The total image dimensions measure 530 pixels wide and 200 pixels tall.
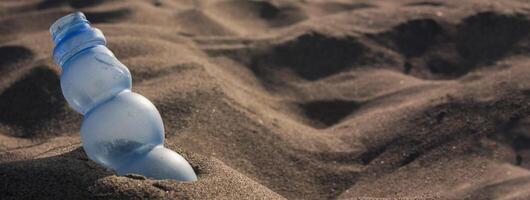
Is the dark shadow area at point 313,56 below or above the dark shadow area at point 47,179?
below

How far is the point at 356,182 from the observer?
2197 millimetres

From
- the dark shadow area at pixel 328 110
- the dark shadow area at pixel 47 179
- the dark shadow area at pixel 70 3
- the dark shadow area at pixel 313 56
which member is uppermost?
the dark shadow area at pixel 47 179

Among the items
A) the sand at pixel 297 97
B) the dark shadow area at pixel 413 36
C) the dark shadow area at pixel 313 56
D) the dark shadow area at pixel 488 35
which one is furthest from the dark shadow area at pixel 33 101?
the dark shadow area at pixel 488 35

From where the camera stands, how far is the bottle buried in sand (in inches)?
61.1

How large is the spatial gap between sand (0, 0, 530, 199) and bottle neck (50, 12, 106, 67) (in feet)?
0.86

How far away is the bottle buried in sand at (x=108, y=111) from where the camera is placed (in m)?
1.55

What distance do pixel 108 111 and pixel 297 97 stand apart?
1.37 meters

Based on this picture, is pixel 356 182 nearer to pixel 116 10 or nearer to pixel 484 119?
pixel 484 119

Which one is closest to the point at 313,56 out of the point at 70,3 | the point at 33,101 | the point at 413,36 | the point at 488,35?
the point at 413,36

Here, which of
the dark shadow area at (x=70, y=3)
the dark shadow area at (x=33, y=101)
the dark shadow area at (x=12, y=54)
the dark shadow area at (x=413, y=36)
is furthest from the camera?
the dark shadow area at (x=70, y=3)

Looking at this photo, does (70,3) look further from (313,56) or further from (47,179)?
(47,179)

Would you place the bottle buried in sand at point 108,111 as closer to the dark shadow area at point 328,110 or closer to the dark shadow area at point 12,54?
the dark shadow area at point 328,110

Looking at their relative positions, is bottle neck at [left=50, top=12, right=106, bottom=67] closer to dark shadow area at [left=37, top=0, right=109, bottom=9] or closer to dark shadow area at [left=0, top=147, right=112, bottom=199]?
dark shadow area at [left=0, top=147, right=112, bottom=199]

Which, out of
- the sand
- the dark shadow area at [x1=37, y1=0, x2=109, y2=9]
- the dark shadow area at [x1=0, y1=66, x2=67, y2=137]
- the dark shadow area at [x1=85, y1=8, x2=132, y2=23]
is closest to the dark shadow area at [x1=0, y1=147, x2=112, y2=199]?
the sand
